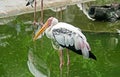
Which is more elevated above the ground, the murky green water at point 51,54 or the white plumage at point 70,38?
the white plumage at point 70,38

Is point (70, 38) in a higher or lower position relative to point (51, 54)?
higher

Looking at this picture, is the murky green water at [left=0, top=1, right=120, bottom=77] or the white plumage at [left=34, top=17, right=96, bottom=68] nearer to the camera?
the white plumage at [left=34, top=17, right=96, bottom=68]

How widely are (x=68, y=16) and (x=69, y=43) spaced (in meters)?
6.56

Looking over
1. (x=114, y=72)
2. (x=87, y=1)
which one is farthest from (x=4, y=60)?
(x=87, y=1)

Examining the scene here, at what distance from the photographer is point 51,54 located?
11086 millimetres

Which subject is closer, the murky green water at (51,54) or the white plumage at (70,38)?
the white plumage at (70,38)

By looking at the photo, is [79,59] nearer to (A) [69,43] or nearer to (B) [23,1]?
(A) [69,43]

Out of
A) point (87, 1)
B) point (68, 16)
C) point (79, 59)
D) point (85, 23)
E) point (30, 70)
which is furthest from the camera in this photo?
point (87, 1)

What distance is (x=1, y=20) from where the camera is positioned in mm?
15023

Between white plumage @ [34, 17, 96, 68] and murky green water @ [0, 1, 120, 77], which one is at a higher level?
white plumage @ [34, 17, 96, 68]

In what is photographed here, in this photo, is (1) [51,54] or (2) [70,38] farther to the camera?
(1) [51,54]

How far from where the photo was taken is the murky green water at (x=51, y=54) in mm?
9711

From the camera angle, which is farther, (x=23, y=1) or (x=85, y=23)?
(x=23, y=1)

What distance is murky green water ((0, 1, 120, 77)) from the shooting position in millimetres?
9711
